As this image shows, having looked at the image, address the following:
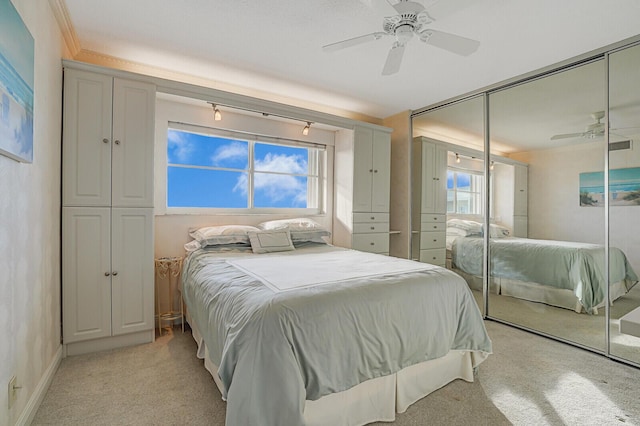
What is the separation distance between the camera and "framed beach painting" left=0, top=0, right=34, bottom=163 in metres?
1.24

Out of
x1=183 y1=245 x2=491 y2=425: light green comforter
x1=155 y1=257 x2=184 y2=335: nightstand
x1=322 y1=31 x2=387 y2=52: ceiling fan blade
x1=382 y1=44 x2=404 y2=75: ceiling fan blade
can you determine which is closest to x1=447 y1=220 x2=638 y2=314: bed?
x1=183 y1=245 x2=491 y2=425: light green comforter

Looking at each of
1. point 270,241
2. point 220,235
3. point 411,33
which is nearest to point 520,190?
point 411,33

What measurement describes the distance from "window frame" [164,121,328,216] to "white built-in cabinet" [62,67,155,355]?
1.79 feet

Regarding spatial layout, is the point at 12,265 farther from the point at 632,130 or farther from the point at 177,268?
the point at 632,130

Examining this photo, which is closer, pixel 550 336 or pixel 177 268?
pixel 550 336

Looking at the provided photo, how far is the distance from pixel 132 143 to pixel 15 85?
1.21 meters

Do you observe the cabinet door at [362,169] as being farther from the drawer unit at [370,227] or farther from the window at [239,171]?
the window at [239,171]

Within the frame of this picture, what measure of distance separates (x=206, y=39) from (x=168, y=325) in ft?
8.69

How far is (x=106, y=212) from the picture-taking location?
2459mm

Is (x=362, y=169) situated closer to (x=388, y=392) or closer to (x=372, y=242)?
(x=372, y=242)

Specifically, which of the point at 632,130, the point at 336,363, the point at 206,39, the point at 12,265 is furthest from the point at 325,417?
the point at 632,130

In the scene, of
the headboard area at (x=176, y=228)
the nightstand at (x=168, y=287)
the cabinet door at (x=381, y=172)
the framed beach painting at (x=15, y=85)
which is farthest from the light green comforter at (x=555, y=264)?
the framed beach painting at (x=15, y=85)

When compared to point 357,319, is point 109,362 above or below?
below

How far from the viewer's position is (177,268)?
10.1 ft
